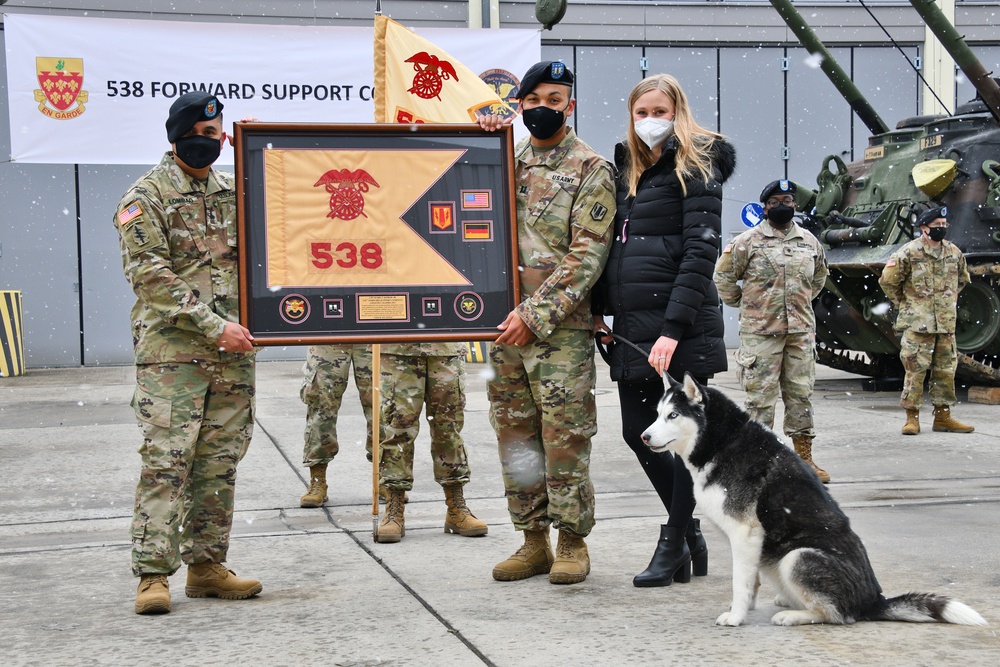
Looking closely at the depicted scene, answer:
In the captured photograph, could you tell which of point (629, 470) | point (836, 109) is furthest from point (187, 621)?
point (836, 109)

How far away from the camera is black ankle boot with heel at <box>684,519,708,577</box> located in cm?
484

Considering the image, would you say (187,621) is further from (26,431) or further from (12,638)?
(26,431)

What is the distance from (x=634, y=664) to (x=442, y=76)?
3921 millimetres

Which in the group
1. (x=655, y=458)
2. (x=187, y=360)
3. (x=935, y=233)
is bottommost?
Result: (x=655, y=458)

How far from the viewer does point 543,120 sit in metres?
4.72

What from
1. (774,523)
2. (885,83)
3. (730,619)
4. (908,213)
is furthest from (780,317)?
(885,83)

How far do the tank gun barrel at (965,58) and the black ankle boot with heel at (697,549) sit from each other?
842 cm

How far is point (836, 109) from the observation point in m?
21.6

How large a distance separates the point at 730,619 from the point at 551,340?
1.32 metres

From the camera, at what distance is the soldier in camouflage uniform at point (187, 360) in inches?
174

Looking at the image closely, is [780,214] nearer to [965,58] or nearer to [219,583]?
[219,583]

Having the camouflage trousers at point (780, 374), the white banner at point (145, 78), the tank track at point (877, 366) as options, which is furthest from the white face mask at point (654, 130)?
the white banner at point (145, 78)

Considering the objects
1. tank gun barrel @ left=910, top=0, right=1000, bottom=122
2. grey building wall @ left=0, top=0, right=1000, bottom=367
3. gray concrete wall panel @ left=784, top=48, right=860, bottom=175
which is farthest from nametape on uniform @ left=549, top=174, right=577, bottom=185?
gray concrete wall panel @ left=784, top=48, right=860, bottom=175

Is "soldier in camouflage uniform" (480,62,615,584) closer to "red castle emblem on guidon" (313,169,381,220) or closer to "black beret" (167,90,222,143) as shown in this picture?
"red castle emblem on guidon" (313,169,381,220)
